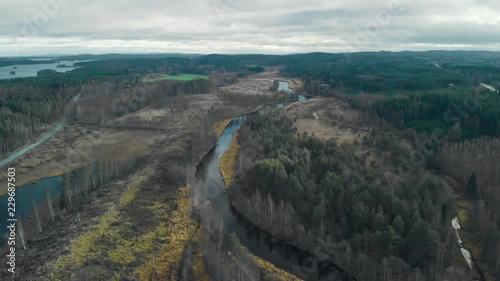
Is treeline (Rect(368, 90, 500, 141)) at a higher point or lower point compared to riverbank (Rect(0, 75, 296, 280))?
higher

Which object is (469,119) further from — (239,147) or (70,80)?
(70,80)

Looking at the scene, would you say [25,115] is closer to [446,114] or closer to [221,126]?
[221,126]

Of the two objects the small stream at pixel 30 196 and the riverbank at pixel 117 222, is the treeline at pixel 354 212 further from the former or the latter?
the small stream at pixel 30 196

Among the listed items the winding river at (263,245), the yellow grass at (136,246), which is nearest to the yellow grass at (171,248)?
the yellow grass at (136,246)

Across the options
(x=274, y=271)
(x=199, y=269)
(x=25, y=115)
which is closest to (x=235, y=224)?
(x=199, y=269)

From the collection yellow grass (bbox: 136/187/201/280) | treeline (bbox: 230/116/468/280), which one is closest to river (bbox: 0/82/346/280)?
treeline (bbox: 230/116/468/280)

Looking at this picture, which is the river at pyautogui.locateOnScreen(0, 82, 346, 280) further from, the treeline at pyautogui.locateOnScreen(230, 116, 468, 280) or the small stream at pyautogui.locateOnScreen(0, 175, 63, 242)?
the treeline at pyautogui.locateOnScreen(230, 116, 468, 280)

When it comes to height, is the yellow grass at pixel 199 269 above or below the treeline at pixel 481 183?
below
